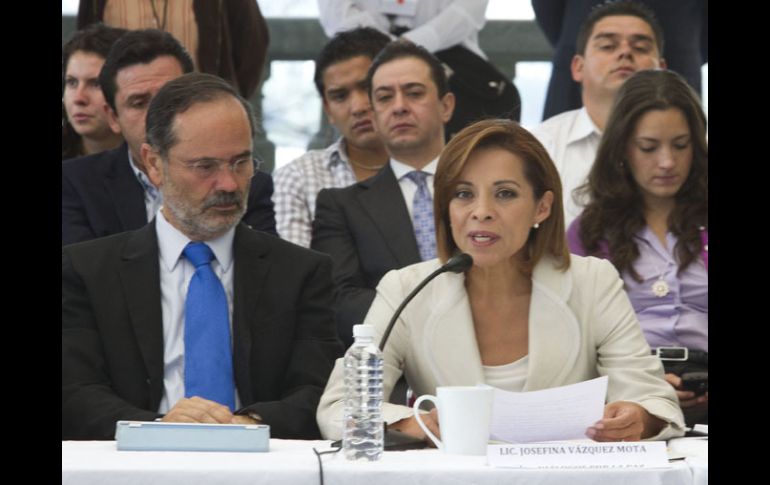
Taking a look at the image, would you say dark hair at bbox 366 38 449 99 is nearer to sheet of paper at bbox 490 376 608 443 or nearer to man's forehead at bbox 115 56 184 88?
man's forehead at bbox 115 56 184 88

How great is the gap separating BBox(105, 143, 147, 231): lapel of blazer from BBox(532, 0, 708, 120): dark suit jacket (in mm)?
1722

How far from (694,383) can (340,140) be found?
160 cm

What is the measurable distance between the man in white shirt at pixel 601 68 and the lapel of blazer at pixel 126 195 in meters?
1.48

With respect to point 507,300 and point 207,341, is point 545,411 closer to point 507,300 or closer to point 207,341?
point 507,300

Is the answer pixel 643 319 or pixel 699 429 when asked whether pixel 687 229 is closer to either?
pixel 643 319

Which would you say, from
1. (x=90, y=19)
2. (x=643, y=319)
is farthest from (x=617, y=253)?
(x=90, y=19)

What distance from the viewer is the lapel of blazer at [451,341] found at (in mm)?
2494

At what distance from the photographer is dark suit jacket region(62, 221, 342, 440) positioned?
102 inches

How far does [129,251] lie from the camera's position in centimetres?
276

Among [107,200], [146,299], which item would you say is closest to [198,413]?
[146,299]

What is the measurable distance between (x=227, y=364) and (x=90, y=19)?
206 centimetres

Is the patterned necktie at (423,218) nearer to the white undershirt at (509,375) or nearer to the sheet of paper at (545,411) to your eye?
the white undershirt at (509,375)

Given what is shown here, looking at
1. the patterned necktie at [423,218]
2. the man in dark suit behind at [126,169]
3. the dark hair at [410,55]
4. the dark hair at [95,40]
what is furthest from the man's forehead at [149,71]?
the patterned necktie at [423,218]

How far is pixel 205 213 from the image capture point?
9.03 ft
